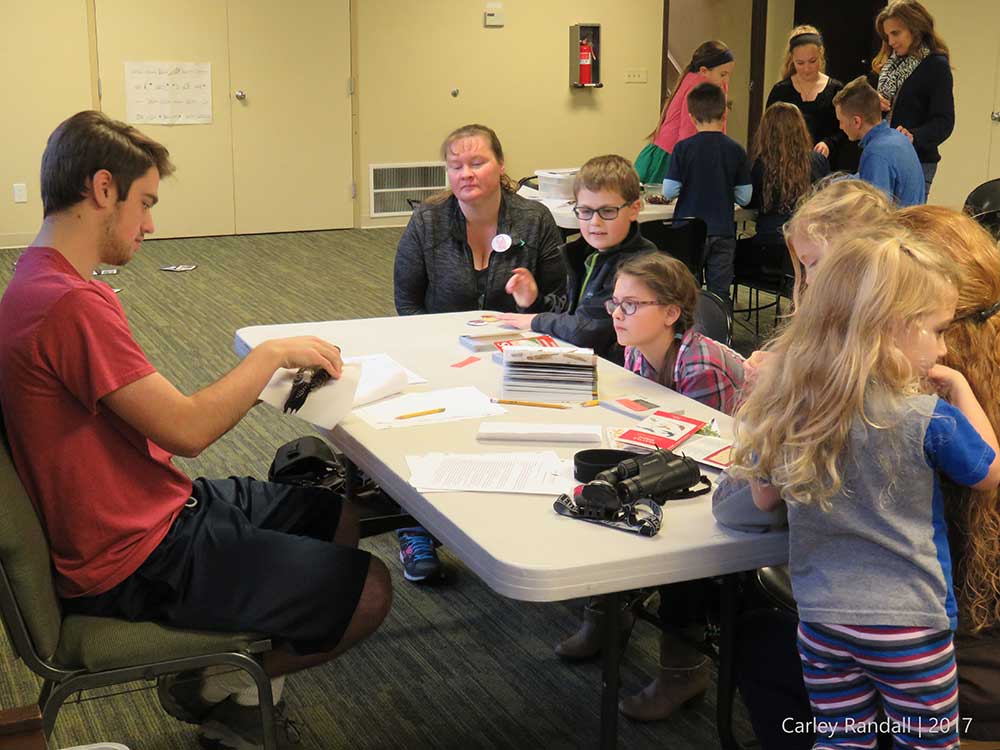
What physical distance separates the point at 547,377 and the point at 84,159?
110 cm

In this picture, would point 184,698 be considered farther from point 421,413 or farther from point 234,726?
point 421,413

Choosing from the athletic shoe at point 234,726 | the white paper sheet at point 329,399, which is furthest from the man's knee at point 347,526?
the athletic shoe at point 234,726

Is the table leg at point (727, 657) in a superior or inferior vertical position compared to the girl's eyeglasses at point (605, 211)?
inferior

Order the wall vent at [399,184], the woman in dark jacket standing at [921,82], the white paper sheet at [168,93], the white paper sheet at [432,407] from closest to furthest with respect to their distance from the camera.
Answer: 1. the white paper sheet at [432,407]
2. the woman in dark jacket standing at [921,82]
3. the white paper sheet at [168,93]
4. the wall vent at [399,184]

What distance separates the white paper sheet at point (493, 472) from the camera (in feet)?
6.77

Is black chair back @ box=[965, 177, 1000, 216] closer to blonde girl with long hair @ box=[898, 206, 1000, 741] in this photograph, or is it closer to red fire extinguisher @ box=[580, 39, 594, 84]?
blonde girl with long hair @ box=[898, 206, 1000, 741]

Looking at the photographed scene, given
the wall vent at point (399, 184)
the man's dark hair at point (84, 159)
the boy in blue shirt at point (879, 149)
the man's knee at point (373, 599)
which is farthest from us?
the wall vent at point (399, 184)

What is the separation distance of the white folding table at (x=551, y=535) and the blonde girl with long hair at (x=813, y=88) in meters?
4.99

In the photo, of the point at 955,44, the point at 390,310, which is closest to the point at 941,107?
the point at 955,44

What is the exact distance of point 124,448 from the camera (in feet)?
6.66

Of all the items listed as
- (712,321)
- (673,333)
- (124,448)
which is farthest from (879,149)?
(124,448)

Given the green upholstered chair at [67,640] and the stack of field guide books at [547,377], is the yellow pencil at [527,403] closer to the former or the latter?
the stack of field guide books at [547,377]

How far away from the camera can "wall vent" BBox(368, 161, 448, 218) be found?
9.64 m

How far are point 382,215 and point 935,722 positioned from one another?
Result: 27.5 feet
